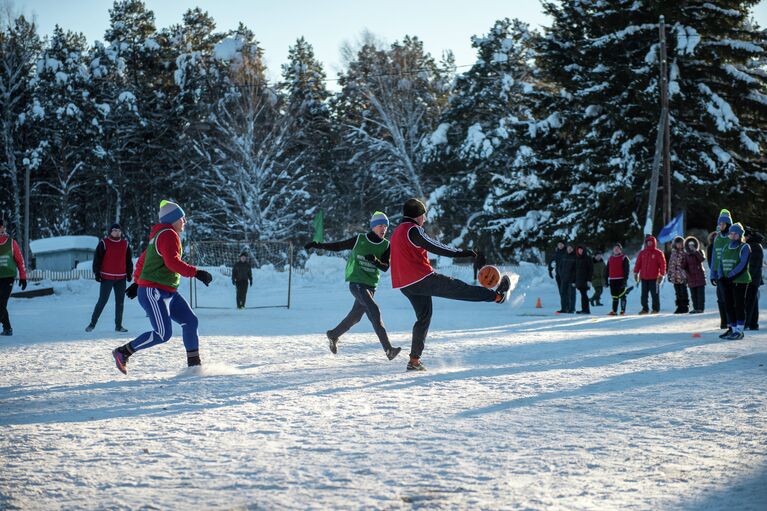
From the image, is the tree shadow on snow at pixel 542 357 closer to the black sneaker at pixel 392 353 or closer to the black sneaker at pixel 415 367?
the black sneaker at pixel 415 367

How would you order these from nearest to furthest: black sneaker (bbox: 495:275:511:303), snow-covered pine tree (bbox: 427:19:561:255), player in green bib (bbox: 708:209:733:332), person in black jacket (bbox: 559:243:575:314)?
black sneaker (bbox: 495:275:511:303), player in green bib (bbox: 708:209:733:332), person in black jacket (bbox: 559:243:575:314), snow-covered pine tree (bbox: 427:19:561:255)

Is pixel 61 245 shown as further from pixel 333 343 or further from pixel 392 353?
pixel 392 353

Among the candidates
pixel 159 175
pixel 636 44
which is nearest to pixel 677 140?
pixel 636 44

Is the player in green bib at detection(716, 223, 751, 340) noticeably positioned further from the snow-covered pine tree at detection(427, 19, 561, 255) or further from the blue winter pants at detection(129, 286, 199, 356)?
the snow-covered pine tree at detection(427, 19, 561, 255)

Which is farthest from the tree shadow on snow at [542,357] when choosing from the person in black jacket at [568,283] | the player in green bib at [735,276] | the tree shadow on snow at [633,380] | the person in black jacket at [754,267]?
the person in black jacket at [568,283]

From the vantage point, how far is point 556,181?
34250 mm

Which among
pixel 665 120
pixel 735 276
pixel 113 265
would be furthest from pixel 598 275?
pixel 113 265

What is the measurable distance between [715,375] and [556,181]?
26.5 meters

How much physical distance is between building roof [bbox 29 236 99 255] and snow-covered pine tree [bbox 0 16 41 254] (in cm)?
336

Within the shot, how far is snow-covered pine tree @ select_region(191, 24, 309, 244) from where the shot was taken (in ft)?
143

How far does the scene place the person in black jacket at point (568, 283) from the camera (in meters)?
19.7

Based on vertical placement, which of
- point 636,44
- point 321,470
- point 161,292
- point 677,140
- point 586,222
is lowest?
point 321,470

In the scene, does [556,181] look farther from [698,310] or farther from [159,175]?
[159,175]

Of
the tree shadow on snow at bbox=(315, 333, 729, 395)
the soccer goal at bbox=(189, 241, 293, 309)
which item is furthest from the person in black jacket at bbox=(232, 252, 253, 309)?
the tree shadow on snow at bbox=(315, 333, 729, 395)
